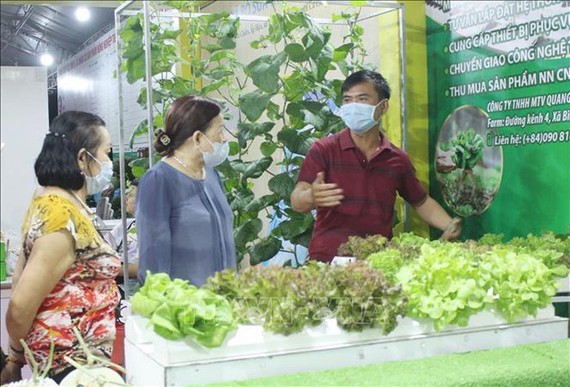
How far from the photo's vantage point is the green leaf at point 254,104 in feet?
8.96

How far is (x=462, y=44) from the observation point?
318 cm

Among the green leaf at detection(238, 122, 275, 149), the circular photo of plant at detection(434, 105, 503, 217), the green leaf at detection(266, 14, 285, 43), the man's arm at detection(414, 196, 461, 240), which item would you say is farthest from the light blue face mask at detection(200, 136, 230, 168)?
the circular photo of plant at detection(434, 105, 503, 217)

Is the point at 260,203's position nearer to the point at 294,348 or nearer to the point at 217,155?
the point at 217,155

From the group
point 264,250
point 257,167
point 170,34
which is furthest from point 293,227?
point 170,34

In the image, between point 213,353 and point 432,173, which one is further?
point 432,173

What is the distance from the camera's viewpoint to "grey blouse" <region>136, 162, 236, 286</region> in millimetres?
2438

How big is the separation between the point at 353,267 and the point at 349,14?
119 centimetres

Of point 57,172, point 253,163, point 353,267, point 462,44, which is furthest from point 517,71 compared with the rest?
point 57,172

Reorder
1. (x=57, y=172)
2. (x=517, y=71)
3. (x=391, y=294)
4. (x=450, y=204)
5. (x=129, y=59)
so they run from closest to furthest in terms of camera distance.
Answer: (x=391, y=294), (x=57, y=172), (x=129, y=59), (x=517, y=71), (x=450, y=204)

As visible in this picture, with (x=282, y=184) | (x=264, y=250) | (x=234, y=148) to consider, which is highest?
(x=234, y=148)

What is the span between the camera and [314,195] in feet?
9.38

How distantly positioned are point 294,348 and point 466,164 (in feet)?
4.81

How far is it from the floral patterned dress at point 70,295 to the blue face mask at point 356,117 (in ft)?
2.93

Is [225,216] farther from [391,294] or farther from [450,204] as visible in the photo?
[450,204]
